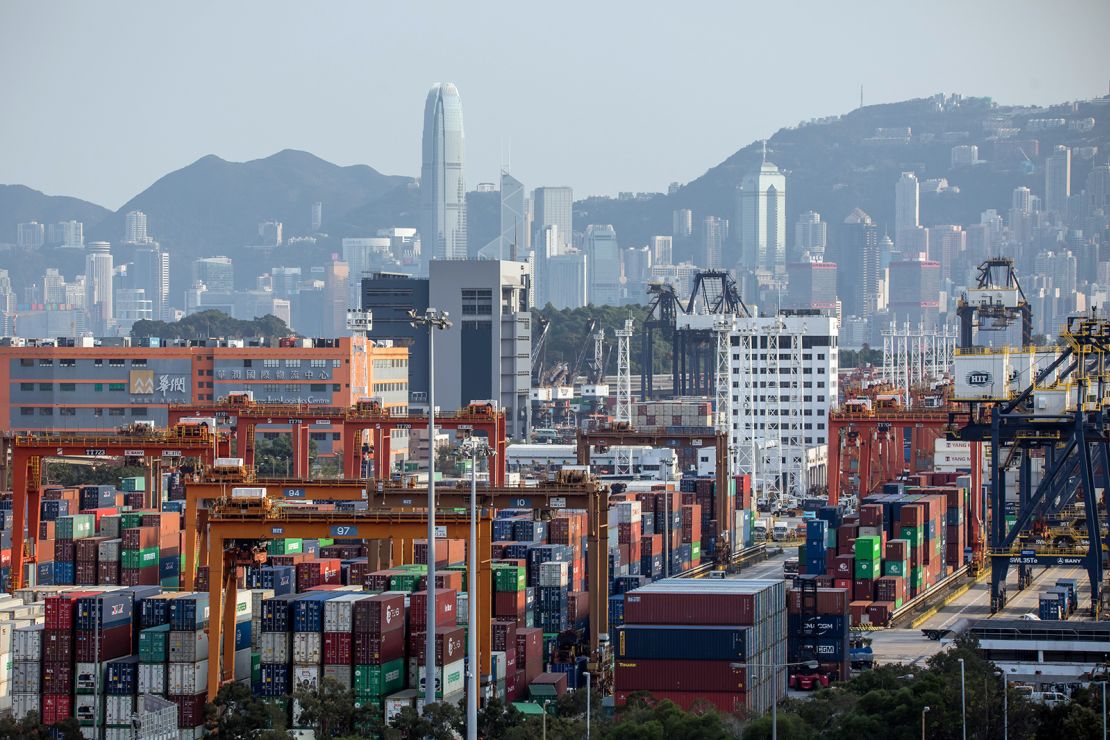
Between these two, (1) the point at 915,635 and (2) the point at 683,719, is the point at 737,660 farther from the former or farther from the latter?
(1) the point at 915,635

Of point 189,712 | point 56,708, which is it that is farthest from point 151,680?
point 56,708

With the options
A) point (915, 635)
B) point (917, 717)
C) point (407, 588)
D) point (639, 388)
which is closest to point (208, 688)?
point (407, 588)

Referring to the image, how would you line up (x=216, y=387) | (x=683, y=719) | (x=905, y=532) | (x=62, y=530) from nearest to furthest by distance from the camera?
1. (x=683, y=719)
2. (x=62, y=530)
3. (x=905, y=532)
4. (x=216, y=387)

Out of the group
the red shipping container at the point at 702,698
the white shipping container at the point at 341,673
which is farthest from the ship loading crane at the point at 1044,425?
the white shipping container at the point at 341,673

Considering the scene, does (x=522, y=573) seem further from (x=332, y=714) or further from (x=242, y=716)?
(x=242, y=716)

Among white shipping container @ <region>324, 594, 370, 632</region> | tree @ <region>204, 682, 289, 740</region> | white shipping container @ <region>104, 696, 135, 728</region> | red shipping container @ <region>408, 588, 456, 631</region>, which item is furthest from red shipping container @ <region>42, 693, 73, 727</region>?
red shipping container @ <region>408, 588, 456, 631</region>

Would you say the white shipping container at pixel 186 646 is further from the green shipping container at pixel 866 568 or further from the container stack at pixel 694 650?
the green shipping container at pixel 866 568

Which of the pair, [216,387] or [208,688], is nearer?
[208,688]
